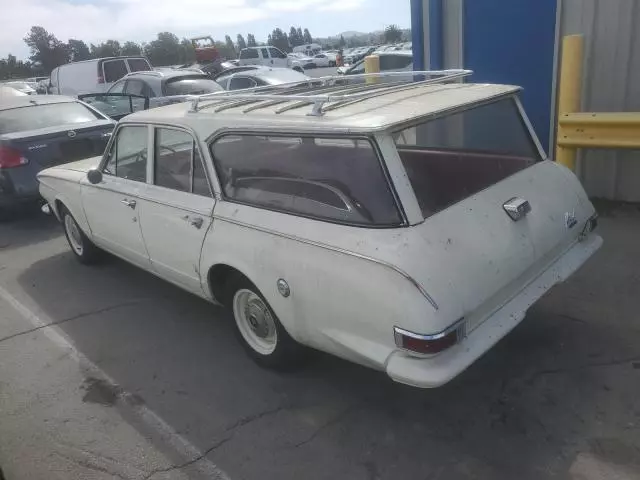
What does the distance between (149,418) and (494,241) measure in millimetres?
2193

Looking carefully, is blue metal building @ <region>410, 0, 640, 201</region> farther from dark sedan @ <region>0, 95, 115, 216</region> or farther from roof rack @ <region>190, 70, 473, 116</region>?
dark sedan @ <region>0, 95, 115, 216</region>

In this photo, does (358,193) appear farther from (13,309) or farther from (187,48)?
(187,48)

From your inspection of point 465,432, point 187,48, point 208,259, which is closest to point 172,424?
point 208,259

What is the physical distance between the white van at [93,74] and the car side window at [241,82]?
182 inches

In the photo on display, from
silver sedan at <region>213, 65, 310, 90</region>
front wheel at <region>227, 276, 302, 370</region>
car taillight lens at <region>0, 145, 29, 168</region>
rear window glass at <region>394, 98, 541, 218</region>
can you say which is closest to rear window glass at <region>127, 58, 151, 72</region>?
silver sedan at <region>213, 65, 310, 90</region>

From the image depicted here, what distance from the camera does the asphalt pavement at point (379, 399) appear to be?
267 centimetres

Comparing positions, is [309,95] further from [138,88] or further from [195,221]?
[138,88]

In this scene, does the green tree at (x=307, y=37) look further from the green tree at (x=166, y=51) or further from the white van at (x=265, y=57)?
the white van at (x=265, y=57)

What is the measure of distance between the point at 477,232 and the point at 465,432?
1042 millimetres

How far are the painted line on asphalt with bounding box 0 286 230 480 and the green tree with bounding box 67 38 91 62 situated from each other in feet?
201

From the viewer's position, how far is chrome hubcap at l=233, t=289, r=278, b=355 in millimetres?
3406

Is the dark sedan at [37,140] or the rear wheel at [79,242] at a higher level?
the dark sedan at [37,140]

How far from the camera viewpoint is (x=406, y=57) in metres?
14.2

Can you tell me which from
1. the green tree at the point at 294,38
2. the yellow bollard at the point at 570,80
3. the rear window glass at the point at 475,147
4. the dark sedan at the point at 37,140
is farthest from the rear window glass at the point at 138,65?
the green tree at the point at 294,38
